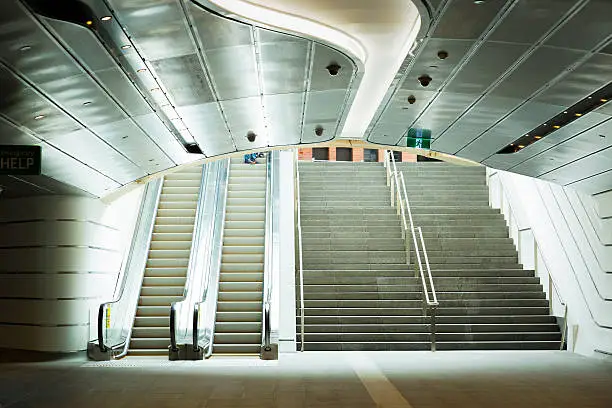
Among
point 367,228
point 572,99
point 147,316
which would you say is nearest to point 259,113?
point 572,99

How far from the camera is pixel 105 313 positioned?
10.4 metres

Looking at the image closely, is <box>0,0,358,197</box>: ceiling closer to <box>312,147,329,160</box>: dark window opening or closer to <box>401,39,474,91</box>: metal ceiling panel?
<box>401,39,474,91</box>: metal ceiling panel

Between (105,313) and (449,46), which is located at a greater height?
(449,46)

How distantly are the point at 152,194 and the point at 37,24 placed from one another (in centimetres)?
942

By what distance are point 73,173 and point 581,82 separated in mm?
6363

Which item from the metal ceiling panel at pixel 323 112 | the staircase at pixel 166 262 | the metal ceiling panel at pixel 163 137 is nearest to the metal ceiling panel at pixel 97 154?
the metal ceiling panel at pixel 163 137

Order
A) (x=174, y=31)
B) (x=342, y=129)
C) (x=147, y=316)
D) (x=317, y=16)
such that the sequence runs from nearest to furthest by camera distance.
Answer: (x=174, y=31) → (x=317, y=16) → (x=342, y=129) → (x=147, y=316)

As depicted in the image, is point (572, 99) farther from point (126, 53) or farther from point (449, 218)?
point (449, 218)

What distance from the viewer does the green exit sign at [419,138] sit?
9.18 metres

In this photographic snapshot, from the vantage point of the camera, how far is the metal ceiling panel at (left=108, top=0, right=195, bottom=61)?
4.95 meters

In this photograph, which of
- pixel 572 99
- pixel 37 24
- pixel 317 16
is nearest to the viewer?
pixel 37 24

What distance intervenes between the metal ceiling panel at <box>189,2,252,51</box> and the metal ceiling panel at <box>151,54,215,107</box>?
34cm

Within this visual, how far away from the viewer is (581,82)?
639 centimetres

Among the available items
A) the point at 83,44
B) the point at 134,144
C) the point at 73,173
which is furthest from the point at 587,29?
the point at 73,173
